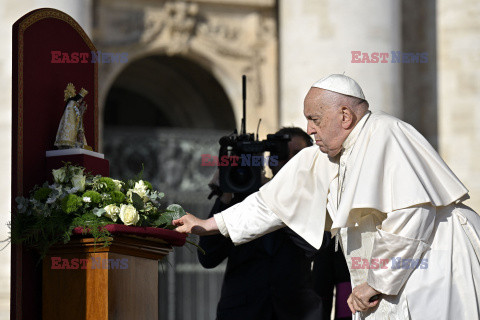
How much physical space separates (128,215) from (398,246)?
1419mm

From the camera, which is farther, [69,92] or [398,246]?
[69,92]

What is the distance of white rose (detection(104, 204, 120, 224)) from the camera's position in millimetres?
5359

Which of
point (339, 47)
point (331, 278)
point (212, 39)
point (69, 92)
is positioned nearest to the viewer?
point (69, 92)

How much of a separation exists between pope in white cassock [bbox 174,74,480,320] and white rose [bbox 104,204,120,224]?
21.7 inches

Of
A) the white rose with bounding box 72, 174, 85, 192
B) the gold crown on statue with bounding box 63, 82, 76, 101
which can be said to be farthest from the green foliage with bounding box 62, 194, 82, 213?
the gold crown on statue with bounding box 63, 82, 76, 101

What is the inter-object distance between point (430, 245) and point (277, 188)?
44.1 inches

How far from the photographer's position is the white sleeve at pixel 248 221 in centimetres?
594

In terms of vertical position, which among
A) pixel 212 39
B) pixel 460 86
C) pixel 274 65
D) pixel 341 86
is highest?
pixel 212 39

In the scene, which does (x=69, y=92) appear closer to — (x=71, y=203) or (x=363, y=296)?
(x=71, y=203)

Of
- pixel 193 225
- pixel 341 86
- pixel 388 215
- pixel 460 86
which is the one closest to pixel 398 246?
pixel 388 215

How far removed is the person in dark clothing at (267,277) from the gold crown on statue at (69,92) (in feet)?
4.45

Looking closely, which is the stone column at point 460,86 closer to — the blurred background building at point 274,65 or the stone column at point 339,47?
the blurred background building at point 274,65

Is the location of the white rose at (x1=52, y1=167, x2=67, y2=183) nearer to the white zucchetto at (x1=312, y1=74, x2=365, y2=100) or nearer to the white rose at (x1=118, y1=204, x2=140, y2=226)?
the white rose at (x1=118, y1=204, x2=140, y2=226)

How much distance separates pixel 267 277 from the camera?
662 centimetres
